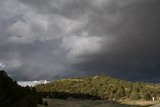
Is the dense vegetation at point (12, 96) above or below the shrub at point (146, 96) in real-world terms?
below

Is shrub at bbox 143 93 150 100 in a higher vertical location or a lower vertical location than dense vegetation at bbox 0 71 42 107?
higher

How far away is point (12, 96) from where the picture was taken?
87312 mm

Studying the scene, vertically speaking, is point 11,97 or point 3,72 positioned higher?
point 3,72

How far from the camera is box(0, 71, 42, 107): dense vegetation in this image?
2971 inches

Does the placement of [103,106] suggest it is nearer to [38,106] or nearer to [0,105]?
[38,106]

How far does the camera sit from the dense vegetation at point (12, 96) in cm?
7546

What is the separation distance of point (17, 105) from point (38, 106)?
5862 millimetres

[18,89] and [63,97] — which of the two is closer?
[18,89]

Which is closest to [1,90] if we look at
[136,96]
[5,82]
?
[5,82]

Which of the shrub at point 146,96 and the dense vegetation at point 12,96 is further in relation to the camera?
the shrub at point 146,96

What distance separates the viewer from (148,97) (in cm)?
19075

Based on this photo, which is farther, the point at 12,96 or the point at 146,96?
the point at 146,96

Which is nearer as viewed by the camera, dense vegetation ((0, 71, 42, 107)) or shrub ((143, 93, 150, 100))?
dense vegetation ((0, 71, 42, 107))

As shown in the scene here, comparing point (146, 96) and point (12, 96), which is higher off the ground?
point (146, 96)
